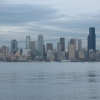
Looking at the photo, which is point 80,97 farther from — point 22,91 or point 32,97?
point 22,91

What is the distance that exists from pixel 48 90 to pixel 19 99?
1273 centimetres

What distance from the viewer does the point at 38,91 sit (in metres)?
69.8

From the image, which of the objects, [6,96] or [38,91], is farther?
[38,91]

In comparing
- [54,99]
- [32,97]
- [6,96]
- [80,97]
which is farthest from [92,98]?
[6,96]

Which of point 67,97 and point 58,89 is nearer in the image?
point 67,97

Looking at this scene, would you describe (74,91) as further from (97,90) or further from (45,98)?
(45,98)

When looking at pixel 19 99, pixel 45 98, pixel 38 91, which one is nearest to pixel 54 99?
pixel 45 98

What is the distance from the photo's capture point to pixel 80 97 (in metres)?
61.5

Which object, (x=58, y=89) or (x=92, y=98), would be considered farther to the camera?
(x=58, y=89)

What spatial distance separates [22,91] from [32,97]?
8107mm

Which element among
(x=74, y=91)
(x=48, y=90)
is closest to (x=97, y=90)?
(x=74, y=91)

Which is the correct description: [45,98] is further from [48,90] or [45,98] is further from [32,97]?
[48,90]

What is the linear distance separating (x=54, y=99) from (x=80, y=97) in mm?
4878

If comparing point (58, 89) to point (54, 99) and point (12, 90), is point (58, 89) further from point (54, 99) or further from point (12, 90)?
point (54, 99)
